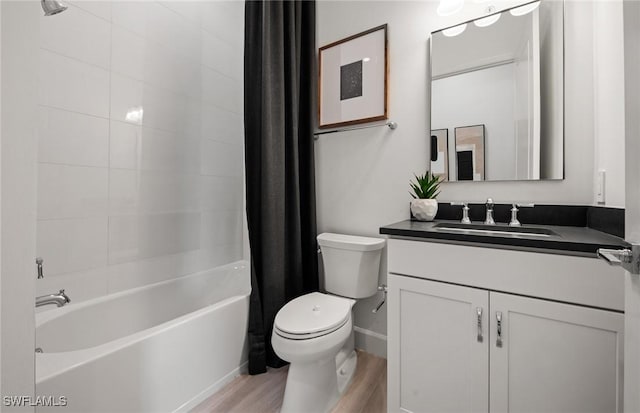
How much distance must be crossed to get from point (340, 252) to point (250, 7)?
1.58 meters

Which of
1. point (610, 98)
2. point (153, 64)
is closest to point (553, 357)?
point (610, 98)

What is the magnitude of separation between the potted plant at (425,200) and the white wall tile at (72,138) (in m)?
1.73

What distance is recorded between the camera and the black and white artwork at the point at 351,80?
1.86 meters

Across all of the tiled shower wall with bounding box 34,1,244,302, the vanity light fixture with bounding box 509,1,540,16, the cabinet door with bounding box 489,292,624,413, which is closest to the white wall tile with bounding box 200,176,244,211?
the tiled shower wall with bounding box 34,1,244,302

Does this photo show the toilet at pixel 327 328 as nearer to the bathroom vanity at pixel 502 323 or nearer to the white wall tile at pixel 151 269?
the bathroom vanity at pixel 502 323

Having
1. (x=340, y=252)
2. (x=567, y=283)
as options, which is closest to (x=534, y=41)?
(x=567, y=283)

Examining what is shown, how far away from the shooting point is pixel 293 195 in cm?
181

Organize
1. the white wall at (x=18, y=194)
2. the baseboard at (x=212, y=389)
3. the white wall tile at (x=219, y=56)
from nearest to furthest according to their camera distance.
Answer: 1. the white wall at (x=18, y=194)
2. the baseboard at (x=212, y=389)
3. the white wall tile at (x=219, y=56)

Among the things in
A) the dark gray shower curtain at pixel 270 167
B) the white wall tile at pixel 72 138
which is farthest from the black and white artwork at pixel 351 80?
the white wall tile at pixel 72 138

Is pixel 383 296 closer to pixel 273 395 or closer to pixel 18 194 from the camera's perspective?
pixel 273 395

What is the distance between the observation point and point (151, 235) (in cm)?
176

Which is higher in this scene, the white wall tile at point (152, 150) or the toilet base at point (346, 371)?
the white wall tile at point (152, 150)

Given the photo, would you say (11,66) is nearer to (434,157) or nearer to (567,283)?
(567,283)

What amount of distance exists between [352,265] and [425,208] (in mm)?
527
